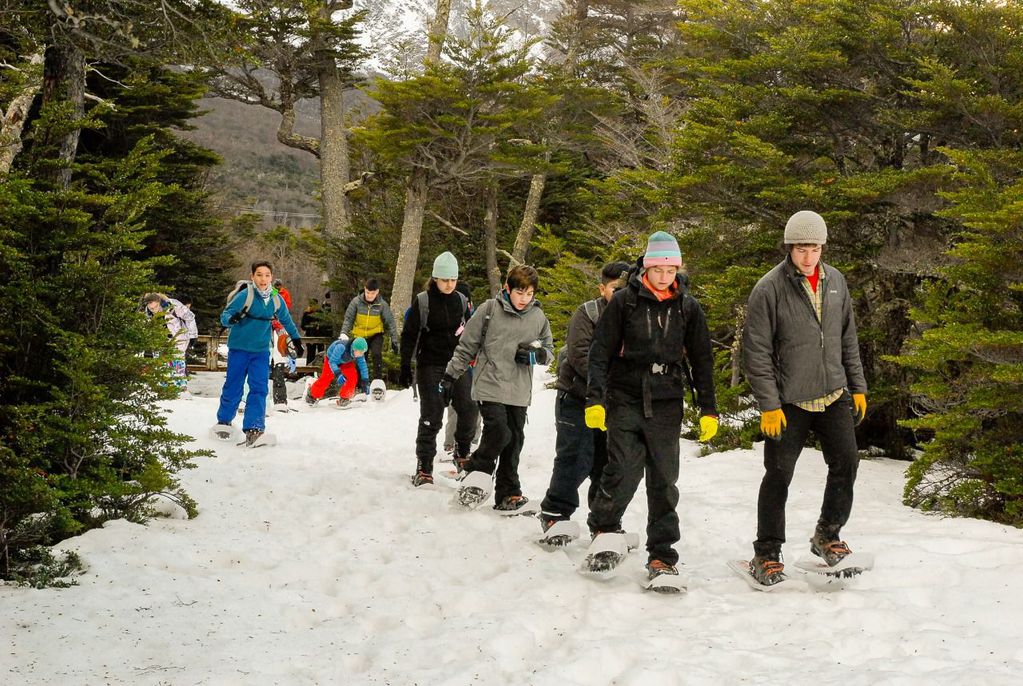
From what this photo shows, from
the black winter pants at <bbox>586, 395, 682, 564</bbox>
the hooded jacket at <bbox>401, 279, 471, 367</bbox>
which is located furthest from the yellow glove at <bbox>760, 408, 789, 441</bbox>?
the hooded jacket at <bbox>401, 279, 471, 367</bbox>

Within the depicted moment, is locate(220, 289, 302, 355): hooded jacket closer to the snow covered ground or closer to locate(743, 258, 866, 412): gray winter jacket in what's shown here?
the snow covered ground

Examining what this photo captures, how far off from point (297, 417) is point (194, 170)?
A: 13.2 m

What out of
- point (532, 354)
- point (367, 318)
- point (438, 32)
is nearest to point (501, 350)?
point (532, 354)

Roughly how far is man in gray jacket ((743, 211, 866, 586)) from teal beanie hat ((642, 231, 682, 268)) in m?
0.54

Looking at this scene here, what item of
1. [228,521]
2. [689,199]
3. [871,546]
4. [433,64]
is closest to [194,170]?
[433,64]

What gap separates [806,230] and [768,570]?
2.07 meters

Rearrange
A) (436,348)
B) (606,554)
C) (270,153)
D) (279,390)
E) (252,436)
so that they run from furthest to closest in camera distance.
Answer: (270,153) → (279,390) → (252,436) → (436,348) → (606,554)

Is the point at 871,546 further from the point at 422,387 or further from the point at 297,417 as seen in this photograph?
the point at 297,417

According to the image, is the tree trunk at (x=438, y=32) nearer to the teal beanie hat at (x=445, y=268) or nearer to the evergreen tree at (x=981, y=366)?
the teal beanie hat at (x=445, y=268)

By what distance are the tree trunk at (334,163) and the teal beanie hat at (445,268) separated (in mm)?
16073

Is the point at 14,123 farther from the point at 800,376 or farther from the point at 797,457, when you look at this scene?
the point at 797,457

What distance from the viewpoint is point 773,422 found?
5137 millimetres

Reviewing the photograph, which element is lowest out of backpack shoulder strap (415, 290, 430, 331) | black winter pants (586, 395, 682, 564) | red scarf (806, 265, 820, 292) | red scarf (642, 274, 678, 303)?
black winter pants (586, 395, 682, 564)

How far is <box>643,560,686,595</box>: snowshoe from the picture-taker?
5195 mm
